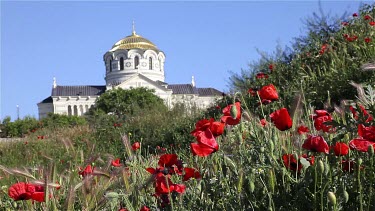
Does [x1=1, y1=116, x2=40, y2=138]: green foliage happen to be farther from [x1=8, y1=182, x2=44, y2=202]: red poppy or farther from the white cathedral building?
[x1=8, y1=182, x2=44, y2=202]: red poppy

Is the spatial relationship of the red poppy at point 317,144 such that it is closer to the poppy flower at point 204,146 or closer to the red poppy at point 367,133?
the red poppy at point 367,133

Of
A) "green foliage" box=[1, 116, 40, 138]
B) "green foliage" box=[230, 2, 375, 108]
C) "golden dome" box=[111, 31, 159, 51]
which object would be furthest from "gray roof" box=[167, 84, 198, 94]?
"green foliage" box=[230, 2, 375, 108]

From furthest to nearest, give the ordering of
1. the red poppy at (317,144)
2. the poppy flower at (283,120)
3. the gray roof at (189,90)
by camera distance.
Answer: the gray roof at (189,90) < the poppy flower at (283,120) < the red poppy at (317,144)

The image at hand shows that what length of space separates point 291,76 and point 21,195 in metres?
7.35

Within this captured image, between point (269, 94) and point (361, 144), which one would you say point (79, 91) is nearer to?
point (269, 94)

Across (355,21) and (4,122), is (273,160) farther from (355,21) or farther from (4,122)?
(4,122)

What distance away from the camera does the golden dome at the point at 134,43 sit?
85.1 metres

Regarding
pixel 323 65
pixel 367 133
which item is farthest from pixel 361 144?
pixel 323 65

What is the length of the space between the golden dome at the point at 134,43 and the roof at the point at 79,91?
7836 millimetres

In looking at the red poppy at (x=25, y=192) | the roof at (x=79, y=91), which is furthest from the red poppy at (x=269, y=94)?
the roof at (x=79, y=91)

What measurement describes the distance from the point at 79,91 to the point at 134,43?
12551mm

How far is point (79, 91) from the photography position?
90500 mm

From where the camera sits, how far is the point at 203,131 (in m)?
2.18

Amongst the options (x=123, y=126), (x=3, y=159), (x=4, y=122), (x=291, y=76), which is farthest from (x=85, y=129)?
(x=4, y=122)
